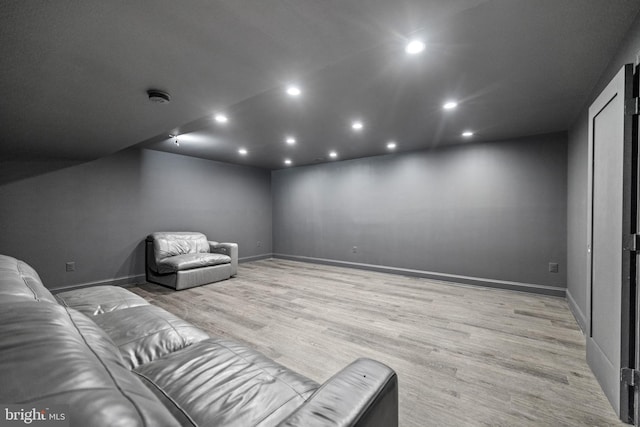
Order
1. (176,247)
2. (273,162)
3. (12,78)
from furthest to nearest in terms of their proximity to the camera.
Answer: (273,162) → (176,247) → (12,78)

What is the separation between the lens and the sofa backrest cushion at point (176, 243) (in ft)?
14.4

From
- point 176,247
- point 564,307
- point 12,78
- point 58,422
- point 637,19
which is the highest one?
point 637,19

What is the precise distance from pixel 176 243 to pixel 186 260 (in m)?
0.72

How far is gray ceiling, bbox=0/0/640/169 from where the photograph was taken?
4.16ft

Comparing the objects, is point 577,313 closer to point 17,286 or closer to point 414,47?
point 414,47

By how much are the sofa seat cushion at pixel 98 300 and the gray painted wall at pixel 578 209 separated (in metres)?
4.19

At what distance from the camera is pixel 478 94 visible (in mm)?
2529

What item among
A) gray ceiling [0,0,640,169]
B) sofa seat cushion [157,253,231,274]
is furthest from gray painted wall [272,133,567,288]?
sofa seat cushion [157,253,231,274]

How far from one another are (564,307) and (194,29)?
4757mm

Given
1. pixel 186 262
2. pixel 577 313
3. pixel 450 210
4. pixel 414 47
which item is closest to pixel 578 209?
pixel 577 313

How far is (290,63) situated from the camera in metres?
1.68

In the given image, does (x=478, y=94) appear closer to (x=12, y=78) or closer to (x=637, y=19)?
(x=637, y=19)

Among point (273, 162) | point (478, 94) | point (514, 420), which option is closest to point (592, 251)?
point (514, 420)

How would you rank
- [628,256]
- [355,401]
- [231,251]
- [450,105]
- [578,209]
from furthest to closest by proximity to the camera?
[231,251]
[578,209]
[450,105]
[628,256]
[355,401]
